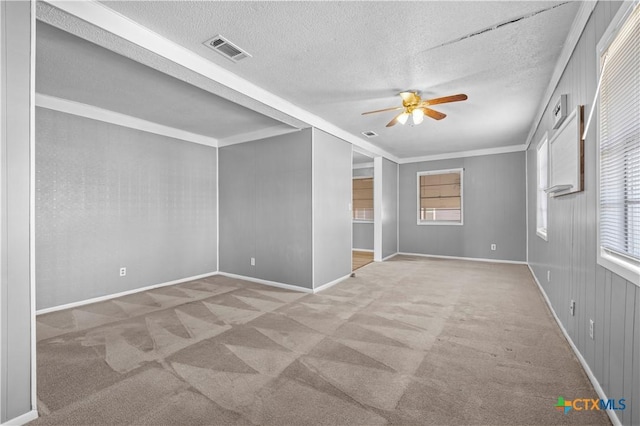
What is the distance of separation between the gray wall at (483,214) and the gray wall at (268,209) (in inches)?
163

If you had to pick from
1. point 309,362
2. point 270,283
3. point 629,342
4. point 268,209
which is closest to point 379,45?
A: point 629,342

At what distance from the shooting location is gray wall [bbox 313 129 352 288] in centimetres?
457

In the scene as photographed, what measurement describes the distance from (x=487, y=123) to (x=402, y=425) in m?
4.67

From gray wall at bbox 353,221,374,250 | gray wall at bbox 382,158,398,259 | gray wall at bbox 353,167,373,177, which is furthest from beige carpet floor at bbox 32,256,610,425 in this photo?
gray wall at bbox 353,167,373,177

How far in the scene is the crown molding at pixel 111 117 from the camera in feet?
11.9

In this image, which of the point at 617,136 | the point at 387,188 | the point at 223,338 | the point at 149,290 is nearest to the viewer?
the point at 617,136

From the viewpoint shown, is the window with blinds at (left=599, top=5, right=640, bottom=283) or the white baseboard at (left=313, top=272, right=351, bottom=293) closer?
the window with blinds at (left=599, top=5, right=640, bottom=283)

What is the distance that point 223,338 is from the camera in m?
2.82

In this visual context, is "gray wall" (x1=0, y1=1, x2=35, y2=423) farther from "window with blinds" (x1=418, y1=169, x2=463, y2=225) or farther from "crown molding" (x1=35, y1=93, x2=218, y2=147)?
"window with blinds" (x1=418, y1=169, x2=463, y2=225)

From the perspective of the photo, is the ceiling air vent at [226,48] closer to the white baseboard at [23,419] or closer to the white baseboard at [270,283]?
the white baseboard at [23,419]

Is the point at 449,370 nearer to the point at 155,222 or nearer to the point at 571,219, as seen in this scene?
the point at 571,219

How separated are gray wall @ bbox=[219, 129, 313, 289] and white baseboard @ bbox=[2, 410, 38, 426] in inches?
122

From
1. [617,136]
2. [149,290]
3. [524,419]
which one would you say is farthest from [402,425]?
[149,290]

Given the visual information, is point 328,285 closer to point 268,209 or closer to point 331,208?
point 331,208
